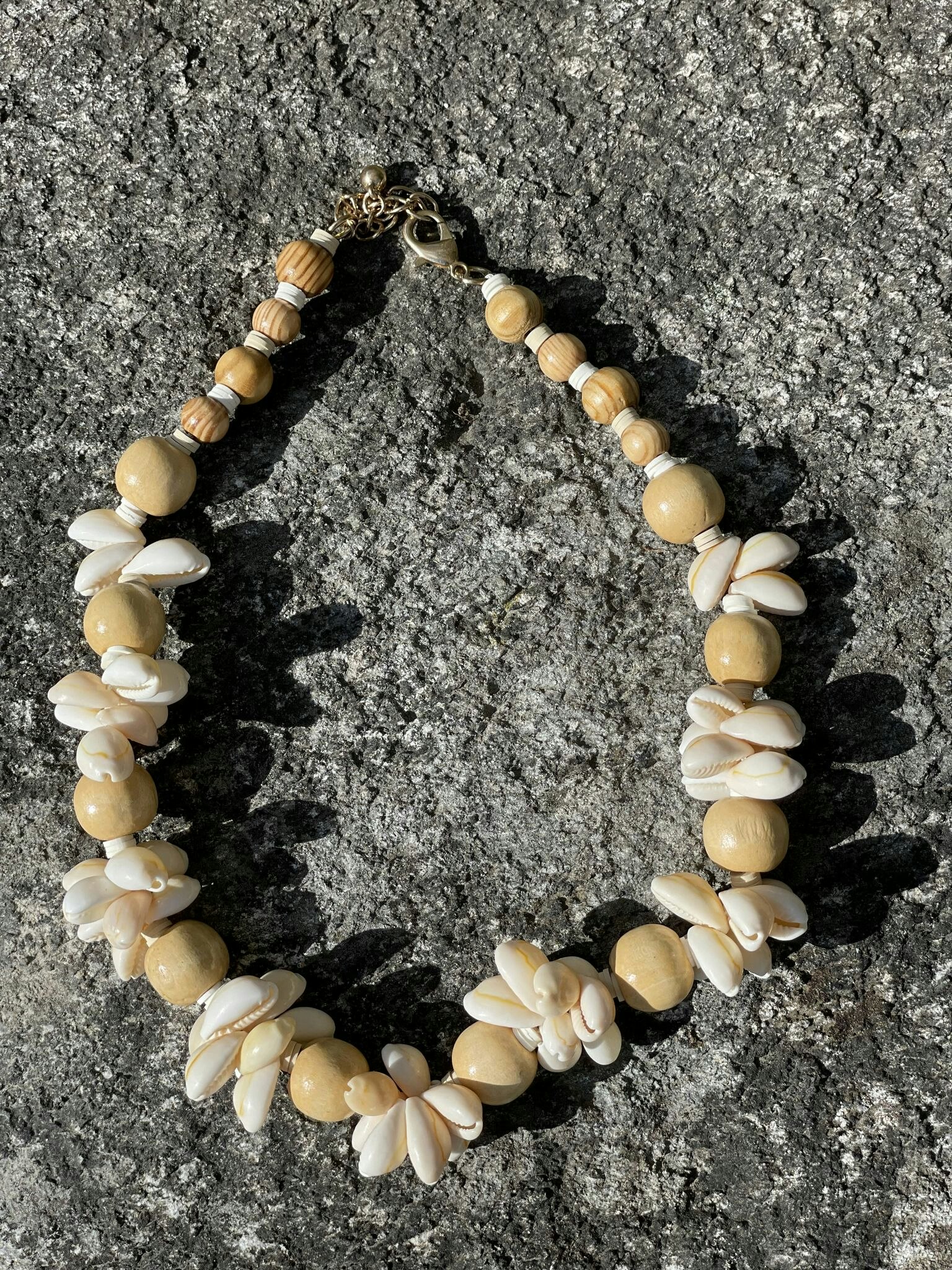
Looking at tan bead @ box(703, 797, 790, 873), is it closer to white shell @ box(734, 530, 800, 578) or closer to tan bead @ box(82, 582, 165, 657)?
white shell @ box(734, 530, 800, 578)

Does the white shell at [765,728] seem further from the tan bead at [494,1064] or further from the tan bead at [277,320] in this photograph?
the tan bead at [277,320]

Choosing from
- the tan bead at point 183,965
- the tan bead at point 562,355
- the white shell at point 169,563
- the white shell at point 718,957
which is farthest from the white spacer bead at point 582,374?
the tan bead at point 183,965

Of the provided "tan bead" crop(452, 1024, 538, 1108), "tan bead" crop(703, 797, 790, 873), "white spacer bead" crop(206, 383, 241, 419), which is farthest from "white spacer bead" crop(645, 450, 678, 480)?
"tan bead" crop(452, 1024, 538, 1108)

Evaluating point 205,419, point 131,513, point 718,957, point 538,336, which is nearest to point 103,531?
point 131,513

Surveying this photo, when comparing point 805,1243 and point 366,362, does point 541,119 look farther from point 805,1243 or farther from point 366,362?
point 805,1243

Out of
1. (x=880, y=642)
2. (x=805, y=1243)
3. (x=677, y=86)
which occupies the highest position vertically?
(x=677, y=86)

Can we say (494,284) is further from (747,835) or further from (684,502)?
(747,835)

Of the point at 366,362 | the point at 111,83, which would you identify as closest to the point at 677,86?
the point at 366,362
